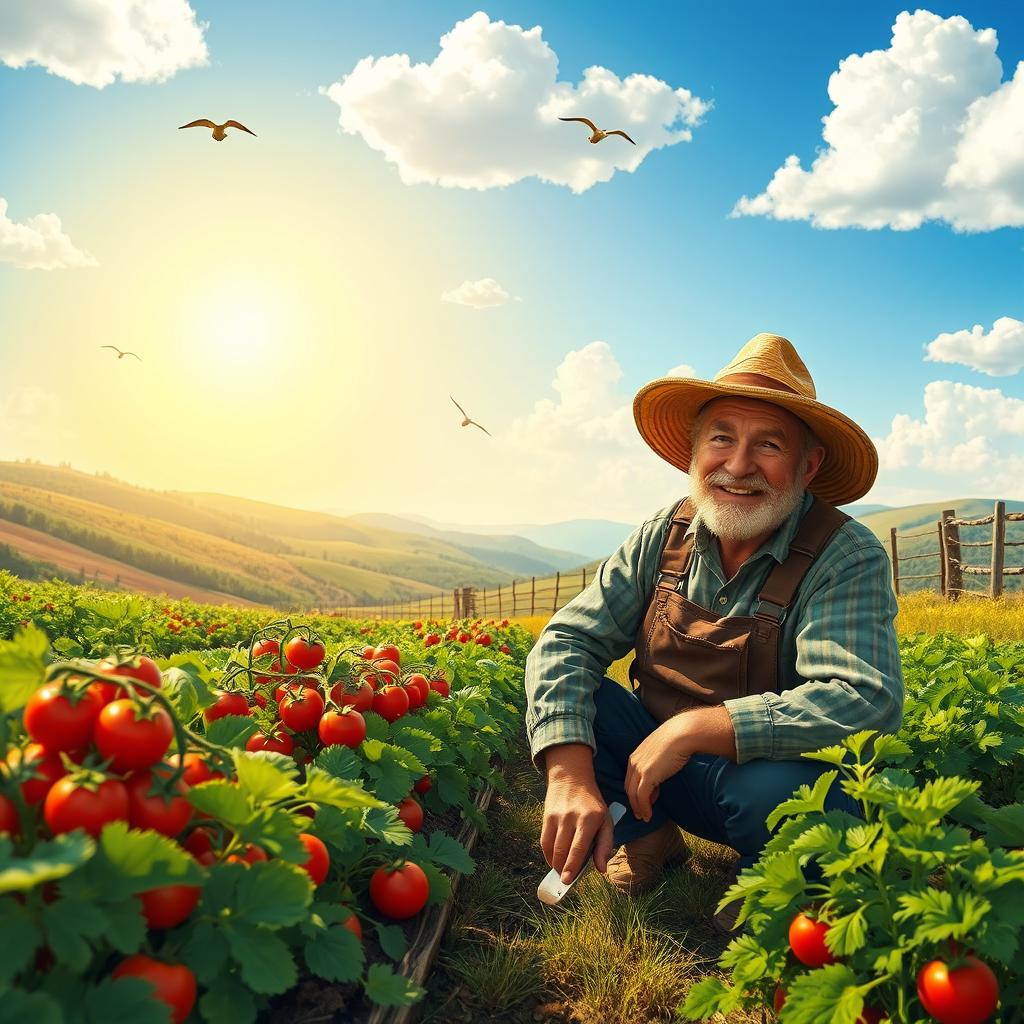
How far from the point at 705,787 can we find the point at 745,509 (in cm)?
112

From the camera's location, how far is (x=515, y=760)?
5.99 metres

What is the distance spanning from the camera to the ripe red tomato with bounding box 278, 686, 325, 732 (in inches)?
112

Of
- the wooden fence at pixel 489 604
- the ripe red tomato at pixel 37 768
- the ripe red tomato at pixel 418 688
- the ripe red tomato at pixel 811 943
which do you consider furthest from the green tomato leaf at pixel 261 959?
the wooden fence at pixel 489 604

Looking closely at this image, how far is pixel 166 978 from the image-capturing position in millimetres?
1466

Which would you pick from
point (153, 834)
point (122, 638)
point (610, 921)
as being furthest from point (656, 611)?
point (122, 638)

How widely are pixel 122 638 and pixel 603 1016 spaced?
Result: 655 centimetres

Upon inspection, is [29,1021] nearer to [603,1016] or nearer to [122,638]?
[603,1016]

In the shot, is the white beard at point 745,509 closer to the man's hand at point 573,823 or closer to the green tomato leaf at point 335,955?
the man's hand at point 573,823

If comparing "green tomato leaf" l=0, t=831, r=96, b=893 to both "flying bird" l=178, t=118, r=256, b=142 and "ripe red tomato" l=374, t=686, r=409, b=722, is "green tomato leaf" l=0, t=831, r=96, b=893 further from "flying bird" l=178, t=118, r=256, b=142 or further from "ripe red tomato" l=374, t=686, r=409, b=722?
"flying bird" l=178, t=118, r=256, b=142

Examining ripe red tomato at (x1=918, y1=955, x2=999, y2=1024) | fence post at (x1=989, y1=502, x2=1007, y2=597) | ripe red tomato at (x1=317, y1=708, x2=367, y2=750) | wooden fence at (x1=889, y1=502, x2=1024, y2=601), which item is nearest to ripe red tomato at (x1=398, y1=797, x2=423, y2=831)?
ripe red tomato at (x1=317, y1=708, x2=367, y2=750)

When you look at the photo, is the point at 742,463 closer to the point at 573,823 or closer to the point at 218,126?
the point at 573,823

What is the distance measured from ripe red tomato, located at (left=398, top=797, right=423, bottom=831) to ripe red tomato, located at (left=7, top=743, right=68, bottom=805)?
5.13 ft

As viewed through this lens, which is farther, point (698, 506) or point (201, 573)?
point (201, 573)

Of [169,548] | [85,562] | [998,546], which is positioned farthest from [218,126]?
A: [169,548]
